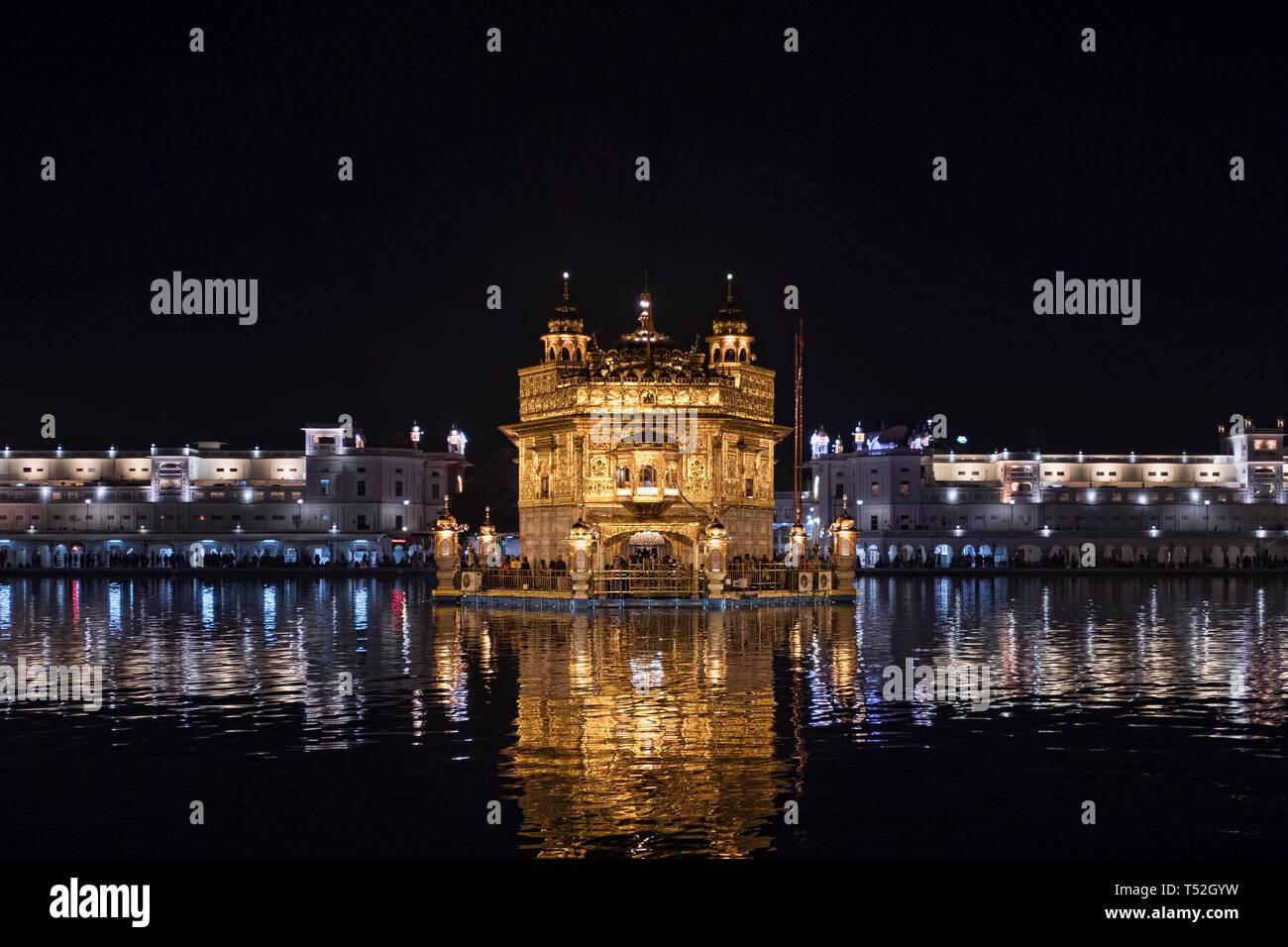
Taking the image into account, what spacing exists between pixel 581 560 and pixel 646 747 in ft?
94.7

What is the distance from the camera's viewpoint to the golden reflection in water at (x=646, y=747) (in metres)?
14.2

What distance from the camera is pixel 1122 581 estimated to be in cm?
8012

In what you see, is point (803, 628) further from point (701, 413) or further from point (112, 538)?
point (112, 538)

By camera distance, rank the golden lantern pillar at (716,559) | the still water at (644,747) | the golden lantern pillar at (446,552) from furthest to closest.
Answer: the golden lantern pillar at (446,552), the golden lantern pillar at (716,559), the still water at (644,747)

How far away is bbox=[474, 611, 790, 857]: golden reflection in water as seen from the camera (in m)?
14.2

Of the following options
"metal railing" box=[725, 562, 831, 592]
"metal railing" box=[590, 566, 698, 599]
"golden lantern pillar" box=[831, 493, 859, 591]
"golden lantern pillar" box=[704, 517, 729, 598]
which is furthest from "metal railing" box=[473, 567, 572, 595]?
"golden lantern pillar" box=[831, 493, 859, 591]

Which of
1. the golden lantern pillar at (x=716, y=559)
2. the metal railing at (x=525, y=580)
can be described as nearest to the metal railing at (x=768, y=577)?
the golden lantern pillar at (x=716, y=559)

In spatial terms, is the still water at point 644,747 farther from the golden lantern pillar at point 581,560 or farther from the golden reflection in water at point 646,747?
the golden lantern pillar at point 581,560

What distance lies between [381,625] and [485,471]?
285 ft

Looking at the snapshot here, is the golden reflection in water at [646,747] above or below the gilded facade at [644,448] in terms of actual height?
below

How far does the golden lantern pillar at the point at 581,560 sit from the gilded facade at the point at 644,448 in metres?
1.88

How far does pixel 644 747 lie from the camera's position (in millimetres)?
18609

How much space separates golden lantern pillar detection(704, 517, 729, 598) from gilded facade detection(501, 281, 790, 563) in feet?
14.0
